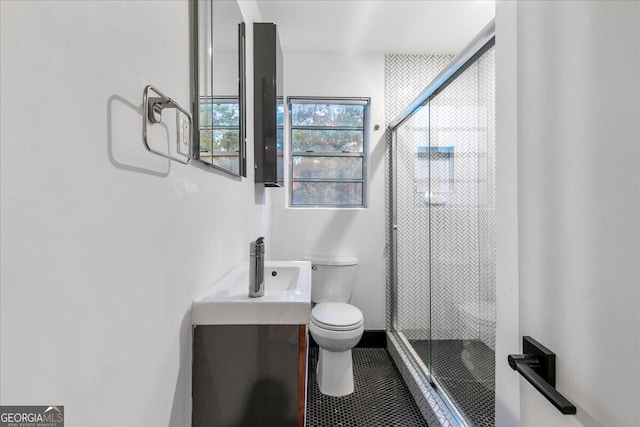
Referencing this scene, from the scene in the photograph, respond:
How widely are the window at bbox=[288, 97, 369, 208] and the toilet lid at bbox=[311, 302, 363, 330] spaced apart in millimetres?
935

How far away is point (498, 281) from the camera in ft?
2.87

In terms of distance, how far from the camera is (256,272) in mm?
1003

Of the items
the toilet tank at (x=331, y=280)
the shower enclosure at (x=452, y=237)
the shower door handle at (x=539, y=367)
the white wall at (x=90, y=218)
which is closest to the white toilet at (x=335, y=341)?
the toilet tank at (x=331, y=280)

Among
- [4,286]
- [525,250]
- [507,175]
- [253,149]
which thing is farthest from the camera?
[253,149]

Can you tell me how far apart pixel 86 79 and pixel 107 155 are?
13cm

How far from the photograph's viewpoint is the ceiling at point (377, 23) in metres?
1.94

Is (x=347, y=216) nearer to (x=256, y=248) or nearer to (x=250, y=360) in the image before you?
(x=256, y=248)

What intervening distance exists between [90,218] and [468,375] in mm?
1777

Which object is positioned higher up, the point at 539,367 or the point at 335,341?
the point at 539,367

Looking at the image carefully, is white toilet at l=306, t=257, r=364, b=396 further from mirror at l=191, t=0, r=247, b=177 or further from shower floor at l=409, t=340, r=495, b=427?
mirror at l=191, t=0, r=247, b=177

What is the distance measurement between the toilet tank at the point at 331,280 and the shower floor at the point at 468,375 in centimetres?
73

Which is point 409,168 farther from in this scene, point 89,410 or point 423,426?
point 89,410

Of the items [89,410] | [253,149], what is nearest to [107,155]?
[89,410]

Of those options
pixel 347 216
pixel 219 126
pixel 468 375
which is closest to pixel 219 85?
pixel 219 126
